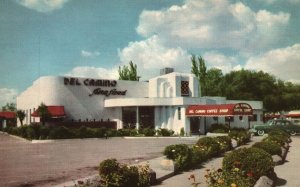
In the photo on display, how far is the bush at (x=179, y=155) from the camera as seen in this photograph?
54.2 ft

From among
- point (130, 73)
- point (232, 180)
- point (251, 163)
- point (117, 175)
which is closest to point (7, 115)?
point (130, 73)

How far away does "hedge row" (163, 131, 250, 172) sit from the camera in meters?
16.6

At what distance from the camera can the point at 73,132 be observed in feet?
128

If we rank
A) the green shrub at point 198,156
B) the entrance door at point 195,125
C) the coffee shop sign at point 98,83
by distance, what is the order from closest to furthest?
1. the green shrub at point 198,156
2. the coffee shop sign at point 98,83
3. the entrance door at point 195,125

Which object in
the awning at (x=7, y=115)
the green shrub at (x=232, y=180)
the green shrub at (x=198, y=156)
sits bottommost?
the green shrub at (x=198, y=156)

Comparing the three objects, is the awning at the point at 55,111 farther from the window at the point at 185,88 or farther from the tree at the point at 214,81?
the tree at the point at 214,81

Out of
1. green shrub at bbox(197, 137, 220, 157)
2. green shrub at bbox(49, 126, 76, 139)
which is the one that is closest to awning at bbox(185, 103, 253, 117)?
green shrub at bbox(49, 126, 76, 139)

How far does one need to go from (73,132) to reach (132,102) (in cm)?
900

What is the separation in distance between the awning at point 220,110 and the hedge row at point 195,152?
12.5 m

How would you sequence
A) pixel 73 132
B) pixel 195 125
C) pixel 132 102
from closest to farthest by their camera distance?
pixel 73 132 → pixel 132 102 → pixel 195 125

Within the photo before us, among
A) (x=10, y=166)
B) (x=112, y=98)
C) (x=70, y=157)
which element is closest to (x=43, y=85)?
(x=112, y=98)

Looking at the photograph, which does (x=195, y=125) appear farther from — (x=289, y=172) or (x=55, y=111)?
(x=289, y=172)

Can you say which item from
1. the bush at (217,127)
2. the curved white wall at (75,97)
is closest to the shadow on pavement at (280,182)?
the bush at (217,127)

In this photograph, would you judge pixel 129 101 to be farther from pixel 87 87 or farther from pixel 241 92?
pixel 241 92
